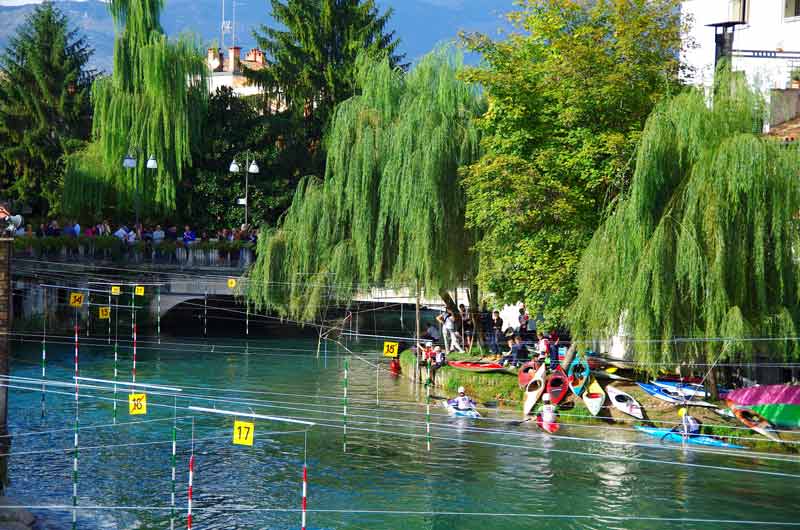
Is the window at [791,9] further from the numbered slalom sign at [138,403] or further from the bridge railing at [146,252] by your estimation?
the numbered slalom sign at [138,403]

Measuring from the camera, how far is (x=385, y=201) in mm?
40500

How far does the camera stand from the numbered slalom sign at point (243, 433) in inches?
817

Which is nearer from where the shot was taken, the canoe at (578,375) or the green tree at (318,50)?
the canoe at (578,375)

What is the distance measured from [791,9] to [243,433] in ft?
109

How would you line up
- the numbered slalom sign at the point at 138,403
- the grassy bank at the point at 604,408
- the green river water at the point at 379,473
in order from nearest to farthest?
the green river water at the point at 379,473
the numbered slalom sign at the point at 138,403
the grassy bank at the point at 604,408

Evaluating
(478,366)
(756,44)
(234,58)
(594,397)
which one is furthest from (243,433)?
(234,58)

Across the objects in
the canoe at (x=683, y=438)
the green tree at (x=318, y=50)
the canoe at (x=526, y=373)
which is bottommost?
the canoe at (x=683, y=438)

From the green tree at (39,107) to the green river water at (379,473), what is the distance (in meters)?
34.1

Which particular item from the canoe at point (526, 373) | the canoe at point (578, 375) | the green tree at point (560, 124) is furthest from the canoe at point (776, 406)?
the canoe at point (526, 373)

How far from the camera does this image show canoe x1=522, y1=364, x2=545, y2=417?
3397cm

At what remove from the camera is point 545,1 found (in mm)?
34188

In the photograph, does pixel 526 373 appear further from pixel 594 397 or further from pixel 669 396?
pixel 669 396

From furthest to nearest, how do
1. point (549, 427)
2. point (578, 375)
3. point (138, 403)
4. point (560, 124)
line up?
point (578, 375) < point (560, 124) < point (549, 427) < point (138, 403)

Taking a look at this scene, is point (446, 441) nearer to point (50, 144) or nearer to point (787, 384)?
point (787, 384)
